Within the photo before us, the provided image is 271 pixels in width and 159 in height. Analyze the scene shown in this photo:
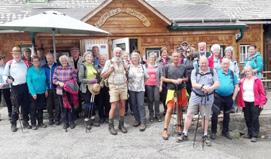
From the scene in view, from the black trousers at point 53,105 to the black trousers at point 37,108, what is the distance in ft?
0.44

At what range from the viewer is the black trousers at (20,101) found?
8242mm

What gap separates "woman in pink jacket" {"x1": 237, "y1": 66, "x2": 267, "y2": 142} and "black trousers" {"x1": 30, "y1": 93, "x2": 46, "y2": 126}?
4364 millimetres

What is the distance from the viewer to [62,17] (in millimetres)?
8516

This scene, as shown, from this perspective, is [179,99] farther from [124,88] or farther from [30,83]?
[30,83]

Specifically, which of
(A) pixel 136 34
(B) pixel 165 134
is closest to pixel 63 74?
(B) pixel 165 134

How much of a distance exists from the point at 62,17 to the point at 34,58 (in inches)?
44.4

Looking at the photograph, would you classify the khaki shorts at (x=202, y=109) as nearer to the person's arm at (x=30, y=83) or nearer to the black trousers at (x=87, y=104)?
the black trousers at (x=87, y=104)

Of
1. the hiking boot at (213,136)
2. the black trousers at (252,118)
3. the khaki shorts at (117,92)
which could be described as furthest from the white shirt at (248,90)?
the khaki shorts at (117,92)

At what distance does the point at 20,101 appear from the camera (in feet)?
27.2

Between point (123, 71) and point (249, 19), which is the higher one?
point (249, 19)

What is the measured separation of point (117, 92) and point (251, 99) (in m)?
2.87

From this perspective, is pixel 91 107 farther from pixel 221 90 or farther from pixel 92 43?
pixel 92 43

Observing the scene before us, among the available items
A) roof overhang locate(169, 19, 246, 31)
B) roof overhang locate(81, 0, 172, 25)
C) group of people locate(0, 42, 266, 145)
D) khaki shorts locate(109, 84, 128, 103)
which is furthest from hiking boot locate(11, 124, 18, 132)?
roof overhang locate(169, 19, 246, 31)

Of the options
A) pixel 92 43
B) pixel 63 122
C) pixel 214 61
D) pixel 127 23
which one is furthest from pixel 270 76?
pixel 63 122
